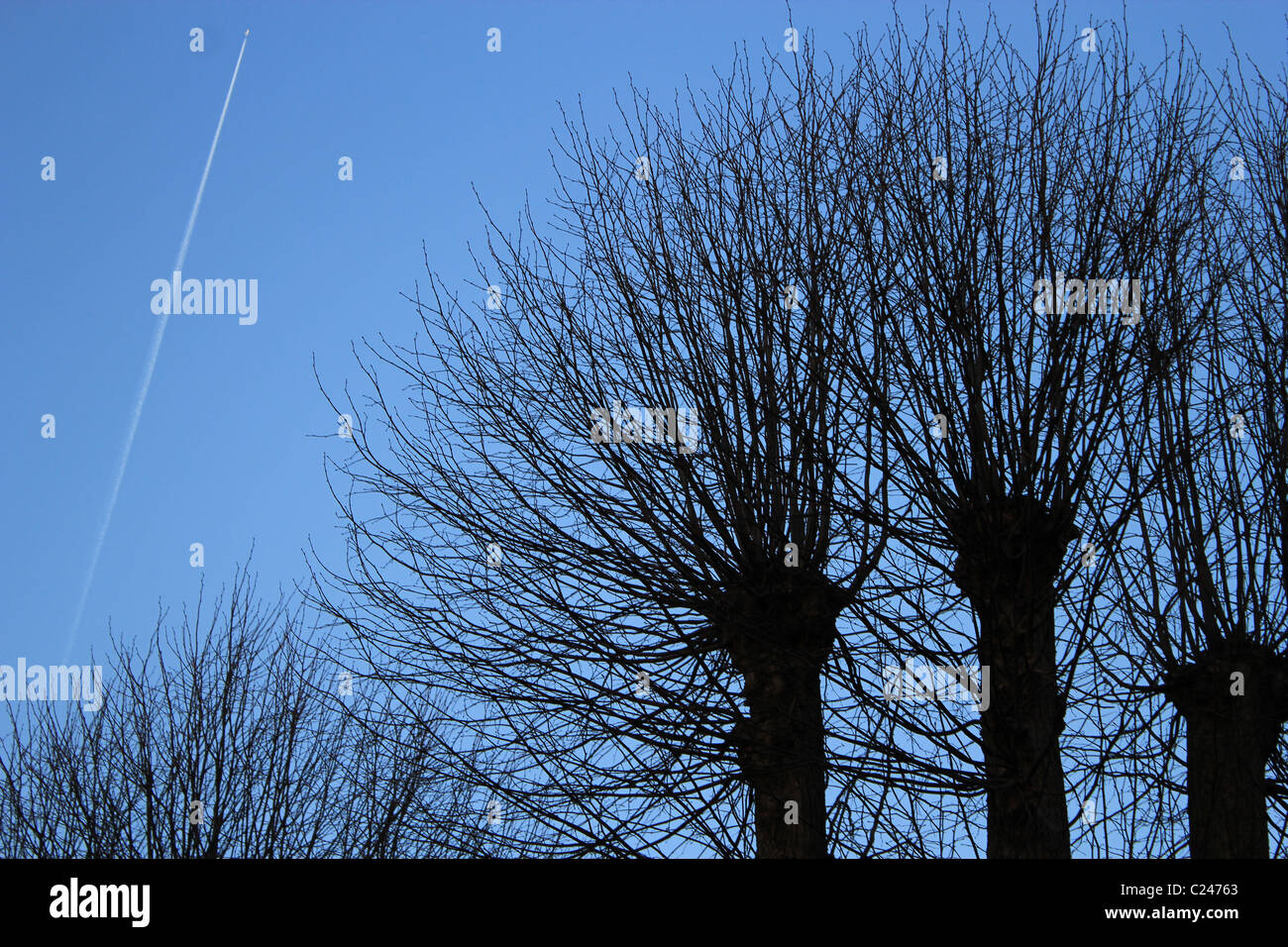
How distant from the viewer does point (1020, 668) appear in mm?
6105

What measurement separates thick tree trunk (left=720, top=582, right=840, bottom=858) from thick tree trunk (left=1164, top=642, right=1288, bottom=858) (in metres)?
2.06

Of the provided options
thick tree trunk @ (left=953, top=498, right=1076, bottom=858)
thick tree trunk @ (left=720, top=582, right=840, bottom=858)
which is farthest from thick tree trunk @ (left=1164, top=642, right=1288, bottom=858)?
thick tree trunk @ (left=720, top=582, right=840, bottom=858)

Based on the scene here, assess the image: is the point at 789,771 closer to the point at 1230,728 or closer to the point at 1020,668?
the point at 1020,668

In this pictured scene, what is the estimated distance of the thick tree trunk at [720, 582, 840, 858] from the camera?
6426 mm

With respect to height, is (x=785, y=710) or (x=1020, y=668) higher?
(x=1020, y=668)

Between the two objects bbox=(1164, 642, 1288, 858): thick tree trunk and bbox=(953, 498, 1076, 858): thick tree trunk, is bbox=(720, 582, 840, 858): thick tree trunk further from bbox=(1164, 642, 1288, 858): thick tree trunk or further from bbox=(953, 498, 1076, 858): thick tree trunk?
bbox=(1164, 642, 1288, 858): thick tree trunk

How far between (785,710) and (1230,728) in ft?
8.80

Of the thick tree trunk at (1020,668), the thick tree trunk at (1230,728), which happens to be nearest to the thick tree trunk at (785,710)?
the thick tree trunk at (1020,668)

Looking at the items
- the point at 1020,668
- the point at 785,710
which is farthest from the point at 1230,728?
the point at 785,710

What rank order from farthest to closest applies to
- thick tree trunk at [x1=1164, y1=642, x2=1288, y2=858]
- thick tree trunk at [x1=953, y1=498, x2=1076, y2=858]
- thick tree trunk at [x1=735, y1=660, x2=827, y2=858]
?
1. thick tree trunk at [x1=1164, y1=642, x2=1288, y2=858]
2. thick tree trunk at [x1=735, y1=660, x2=827, y2=858]
3. thick tree trunk at [x1=953, y1=498, x2=1076, y2=858]

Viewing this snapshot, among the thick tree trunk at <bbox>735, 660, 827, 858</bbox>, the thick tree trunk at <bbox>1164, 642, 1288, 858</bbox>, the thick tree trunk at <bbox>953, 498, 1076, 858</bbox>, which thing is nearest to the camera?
the thick tree trunk at <bbox>953, 498, 1076, 858</bbox>
